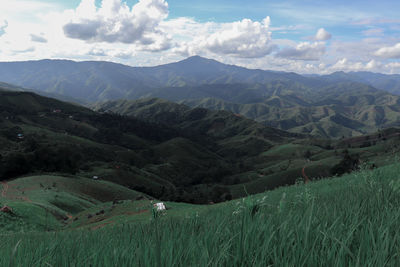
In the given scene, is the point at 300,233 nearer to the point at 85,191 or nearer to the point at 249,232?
the point at 249,232

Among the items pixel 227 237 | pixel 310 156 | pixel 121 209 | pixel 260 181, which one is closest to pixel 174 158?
pixel 260 181

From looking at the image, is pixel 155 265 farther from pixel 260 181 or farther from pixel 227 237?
pixel 260 181

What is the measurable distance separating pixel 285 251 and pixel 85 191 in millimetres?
70775

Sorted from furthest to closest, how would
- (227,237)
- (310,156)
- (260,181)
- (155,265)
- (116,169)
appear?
1. (310,156)
2. (260,181)
3. (116,169)
4. (227,237)
5. (155,265)

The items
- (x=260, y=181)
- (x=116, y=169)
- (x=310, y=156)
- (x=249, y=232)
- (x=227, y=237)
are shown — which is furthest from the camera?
(x=310, y=156)

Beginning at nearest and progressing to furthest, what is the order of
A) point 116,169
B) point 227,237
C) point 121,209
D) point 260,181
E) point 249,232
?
point 249,232 → point 227,237 → point 121,209 → point 116,169 → point 260,181

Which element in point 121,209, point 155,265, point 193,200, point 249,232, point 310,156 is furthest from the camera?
point 310,156

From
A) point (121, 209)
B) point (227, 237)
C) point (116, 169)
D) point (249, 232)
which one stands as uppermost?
point (249, 232)

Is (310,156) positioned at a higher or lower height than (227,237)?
lower

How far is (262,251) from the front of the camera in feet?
5.15

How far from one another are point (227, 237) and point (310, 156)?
208 meters

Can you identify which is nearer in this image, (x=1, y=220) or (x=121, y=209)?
(x=1, y=220)

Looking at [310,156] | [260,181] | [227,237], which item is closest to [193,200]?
[227,237]

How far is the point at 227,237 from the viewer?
6.49 feet
